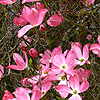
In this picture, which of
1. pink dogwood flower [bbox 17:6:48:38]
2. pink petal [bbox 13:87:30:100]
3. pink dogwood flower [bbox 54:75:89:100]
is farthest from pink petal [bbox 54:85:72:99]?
pink dogwood flower [bbox 17:6:48:38]

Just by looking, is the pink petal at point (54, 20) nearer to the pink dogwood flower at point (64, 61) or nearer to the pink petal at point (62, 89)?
the pink dogwood flower at point (64, 61)

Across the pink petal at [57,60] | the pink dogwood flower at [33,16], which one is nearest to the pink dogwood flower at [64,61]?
the pink petal at [57,60]

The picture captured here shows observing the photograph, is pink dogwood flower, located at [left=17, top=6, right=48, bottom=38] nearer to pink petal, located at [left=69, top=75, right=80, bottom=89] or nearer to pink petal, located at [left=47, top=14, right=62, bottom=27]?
pink petal, located at [left=47, top=14, right=62, bottom=27]

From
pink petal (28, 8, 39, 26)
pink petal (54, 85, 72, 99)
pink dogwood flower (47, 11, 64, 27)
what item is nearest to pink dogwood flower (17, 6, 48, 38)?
pink petal (28, 8, 39, 26)

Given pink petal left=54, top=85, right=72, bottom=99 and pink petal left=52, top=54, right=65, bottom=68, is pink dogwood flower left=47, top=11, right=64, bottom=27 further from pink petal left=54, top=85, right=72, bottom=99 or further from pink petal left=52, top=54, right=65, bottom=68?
pink petal left=54, top=85, right=72, bottom=99

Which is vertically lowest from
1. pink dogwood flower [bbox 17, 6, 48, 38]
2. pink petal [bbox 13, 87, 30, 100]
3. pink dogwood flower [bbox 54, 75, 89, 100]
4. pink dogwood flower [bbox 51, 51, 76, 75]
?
pink dogwood flower [bbox 54, 75, 89, 100]

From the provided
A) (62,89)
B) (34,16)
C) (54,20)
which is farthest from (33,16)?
(62,89)

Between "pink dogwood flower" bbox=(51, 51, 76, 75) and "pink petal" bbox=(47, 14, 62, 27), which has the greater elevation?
"pink petal" bbox=(47, 14, 62, 27)

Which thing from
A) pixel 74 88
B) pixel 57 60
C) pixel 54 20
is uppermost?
pixel 54 20

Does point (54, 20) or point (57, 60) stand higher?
point (54, 20)

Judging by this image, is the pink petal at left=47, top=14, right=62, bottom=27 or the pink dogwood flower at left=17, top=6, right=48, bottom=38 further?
the pink petal at left=47, top=14, right=62, bottom=27

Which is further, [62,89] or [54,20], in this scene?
[54,20]

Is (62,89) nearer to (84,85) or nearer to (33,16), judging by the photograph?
(84,85)

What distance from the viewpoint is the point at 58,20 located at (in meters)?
0.96
